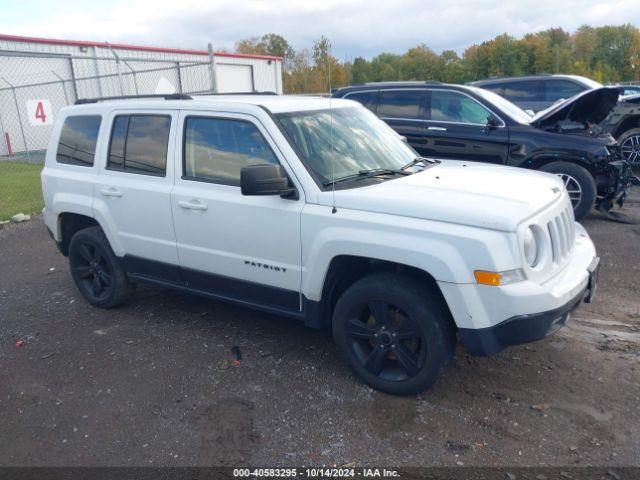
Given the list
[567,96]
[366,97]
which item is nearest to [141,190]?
[366,97]

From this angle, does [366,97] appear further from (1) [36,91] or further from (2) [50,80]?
(2) [50,80]

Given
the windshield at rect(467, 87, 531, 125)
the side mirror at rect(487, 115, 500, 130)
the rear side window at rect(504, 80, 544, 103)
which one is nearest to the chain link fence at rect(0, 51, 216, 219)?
the rear side window at rect(504, 80, 544, 103)

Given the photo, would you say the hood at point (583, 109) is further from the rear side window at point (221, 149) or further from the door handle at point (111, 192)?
the door handle at point (111, 192)

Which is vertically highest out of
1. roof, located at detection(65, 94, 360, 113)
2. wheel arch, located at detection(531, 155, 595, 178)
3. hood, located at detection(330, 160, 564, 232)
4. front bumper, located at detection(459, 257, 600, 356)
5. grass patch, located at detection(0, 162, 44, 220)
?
roof, located at detection(65, 94, 360, 113)

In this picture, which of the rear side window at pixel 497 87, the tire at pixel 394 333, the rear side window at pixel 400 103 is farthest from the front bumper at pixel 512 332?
the rear side window at pixel 497 87

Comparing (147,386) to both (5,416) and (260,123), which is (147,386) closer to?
(5,416)

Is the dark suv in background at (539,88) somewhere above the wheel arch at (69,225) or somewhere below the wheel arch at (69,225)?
above

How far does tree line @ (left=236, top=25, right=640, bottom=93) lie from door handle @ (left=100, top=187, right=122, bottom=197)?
6.06ft

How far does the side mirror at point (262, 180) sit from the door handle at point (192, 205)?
697mm

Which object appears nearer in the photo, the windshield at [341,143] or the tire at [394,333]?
the tire at [394,333]

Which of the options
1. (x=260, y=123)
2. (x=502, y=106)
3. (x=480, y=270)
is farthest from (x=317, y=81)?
(x=502, y=106)

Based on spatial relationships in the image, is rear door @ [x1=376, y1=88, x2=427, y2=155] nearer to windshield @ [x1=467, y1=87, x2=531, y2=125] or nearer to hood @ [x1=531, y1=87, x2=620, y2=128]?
windshield @ [x1=467, y1=87, x2=531, y2=125]

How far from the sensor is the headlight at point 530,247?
324cm

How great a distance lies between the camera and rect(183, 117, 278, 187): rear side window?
160 inches
